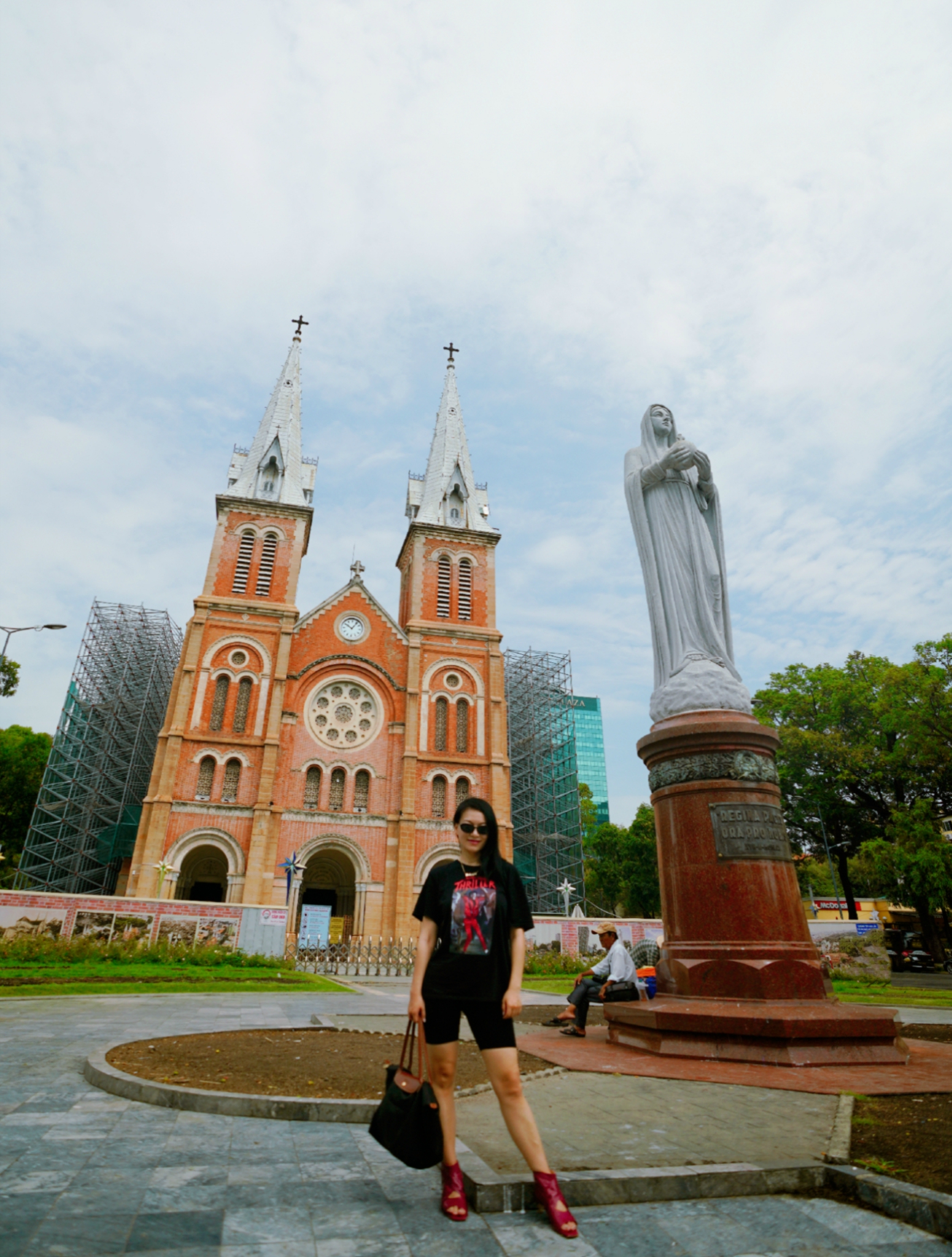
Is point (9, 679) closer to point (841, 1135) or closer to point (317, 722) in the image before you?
point (317, 722)

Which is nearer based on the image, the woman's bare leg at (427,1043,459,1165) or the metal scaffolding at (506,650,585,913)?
the woman's bare leg at (427,1043,459,1165)

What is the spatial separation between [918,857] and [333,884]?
2351cm

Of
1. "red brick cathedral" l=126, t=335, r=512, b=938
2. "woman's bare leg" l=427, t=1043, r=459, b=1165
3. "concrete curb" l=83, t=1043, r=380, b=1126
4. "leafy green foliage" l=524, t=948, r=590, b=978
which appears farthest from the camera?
"red brick cathedral" l=126, t=335, r=512, b=938

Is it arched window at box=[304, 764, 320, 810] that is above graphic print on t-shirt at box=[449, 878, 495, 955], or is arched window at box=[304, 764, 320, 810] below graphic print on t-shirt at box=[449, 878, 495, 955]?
above

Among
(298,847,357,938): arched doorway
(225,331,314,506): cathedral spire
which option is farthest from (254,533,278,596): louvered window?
(298,847,357,938): arched doorway

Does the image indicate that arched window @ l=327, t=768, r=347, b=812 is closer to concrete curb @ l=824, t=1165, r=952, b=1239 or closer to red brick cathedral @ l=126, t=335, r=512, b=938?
red brick cathedral @ l=126, t=335, r=512, b=938

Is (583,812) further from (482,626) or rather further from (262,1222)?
(262,1222)

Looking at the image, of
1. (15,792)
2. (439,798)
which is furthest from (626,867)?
(15,792)

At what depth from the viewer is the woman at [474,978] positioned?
9.89 ft

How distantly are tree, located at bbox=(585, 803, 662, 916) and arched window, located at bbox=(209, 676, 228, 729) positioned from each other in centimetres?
2742

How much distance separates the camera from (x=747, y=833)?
7020mm

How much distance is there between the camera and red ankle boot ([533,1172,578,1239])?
275cm

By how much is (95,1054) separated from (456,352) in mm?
48751

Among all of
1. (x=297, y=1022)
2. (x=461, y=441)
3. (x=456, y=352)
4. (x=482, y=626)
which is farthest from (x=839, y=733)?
(x=456, y=352)
